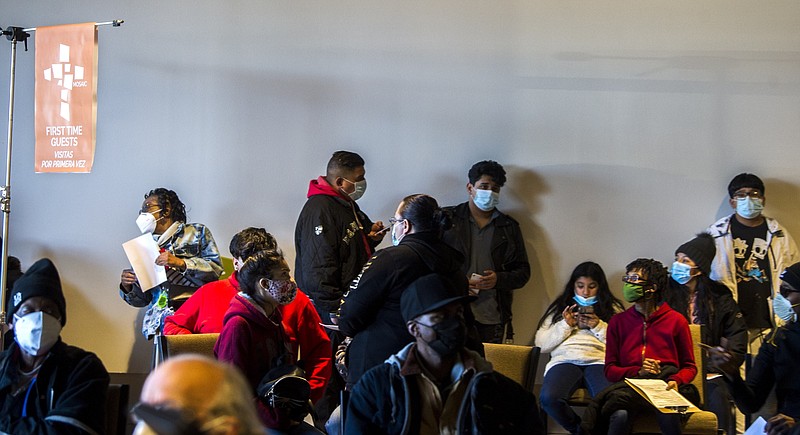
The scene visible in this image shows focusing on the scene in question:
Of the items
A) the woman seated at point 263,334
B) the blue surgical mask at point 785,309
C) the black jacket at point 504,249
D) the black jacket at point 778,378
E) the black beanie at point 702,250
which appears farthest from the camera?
the black jacket at point 504,249

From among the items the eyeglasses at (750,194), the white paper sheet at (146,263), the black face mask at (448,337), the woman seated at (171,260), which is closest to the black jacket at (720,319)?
the eyeglasses at (750,194)

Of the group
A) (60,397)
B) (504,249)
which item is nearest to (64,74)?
(60,397)

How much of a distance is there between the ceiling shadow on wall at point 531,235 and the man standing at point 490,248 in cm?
19

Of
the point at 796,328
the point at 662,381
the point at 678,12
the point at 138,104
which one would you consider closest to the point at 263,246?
the point at 662,381

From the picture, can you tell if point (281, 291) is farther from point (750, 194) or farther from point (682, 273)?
point (750, 194)

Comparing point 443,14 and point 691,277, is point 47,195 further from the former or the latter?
point 691,277

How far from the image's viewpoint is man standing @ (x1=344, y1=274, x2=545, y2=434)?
302 centimetres

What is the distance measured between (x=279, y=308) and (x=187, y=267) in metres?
1.88

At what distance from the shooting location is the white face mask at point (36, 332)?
3086 mm

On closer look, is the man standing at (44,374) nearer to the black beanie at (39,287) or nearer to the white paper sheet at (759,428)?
the black beanie at (39,287)

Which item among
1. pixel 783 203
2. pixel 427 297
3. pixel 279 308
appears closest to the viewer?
pixel 427 297

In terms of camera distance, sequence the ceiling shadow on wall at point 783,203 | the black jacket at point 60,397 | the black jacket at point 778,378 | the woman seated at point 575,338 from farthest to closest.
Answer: the ceiling shadow on wall at point 783,203, the woman seated at point 575,338, the black jacket at point 778,378, the black jacket at point 60,397

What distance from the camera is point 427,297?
3.26 metres

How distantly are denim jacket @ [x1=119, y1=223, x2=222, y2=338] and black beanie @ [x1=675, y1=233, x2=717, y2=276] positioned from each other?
3.08 metres
